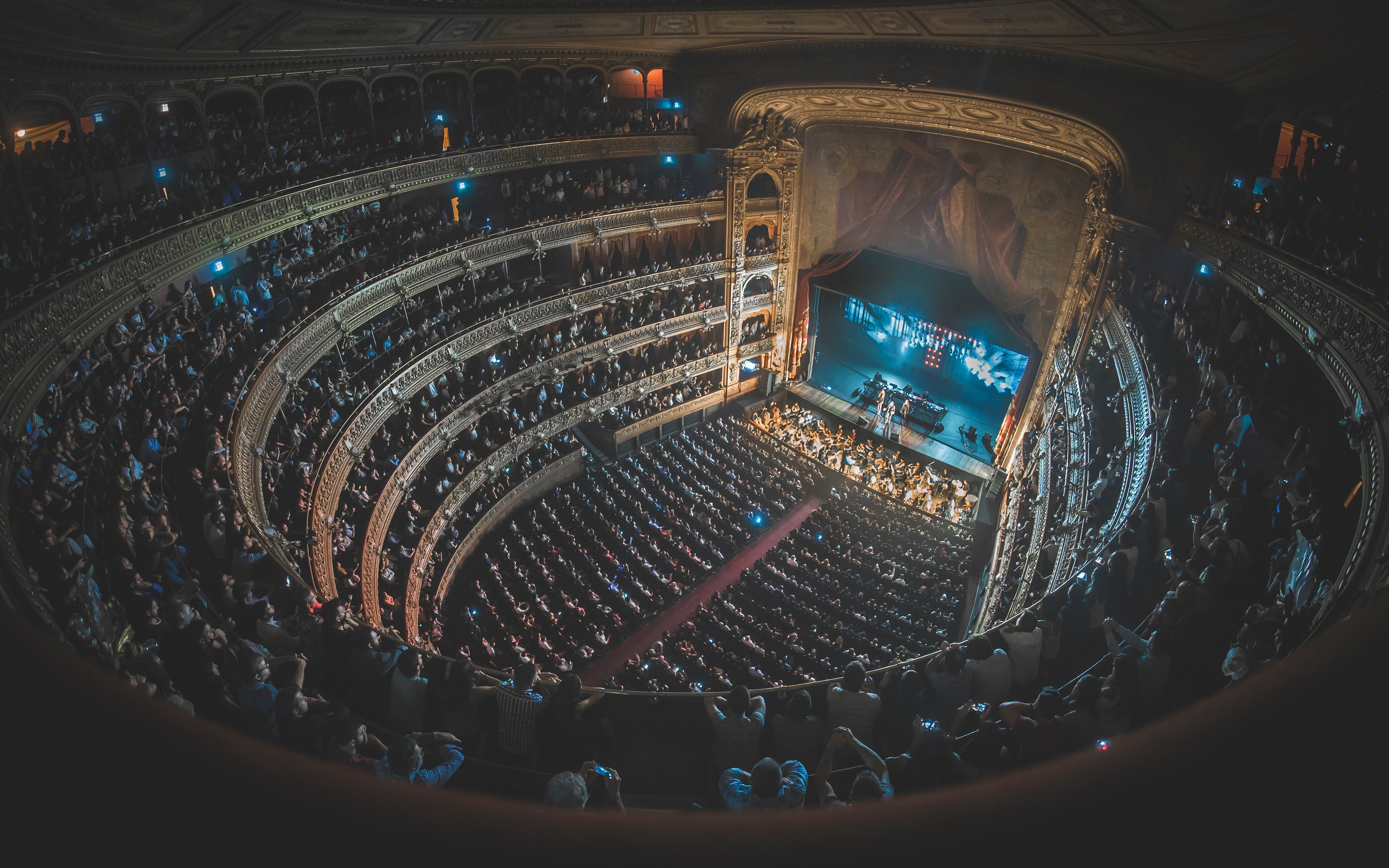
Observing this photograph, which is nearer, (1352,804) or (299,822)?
(299,822)

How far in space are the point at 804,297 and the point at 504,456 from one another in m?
17.5

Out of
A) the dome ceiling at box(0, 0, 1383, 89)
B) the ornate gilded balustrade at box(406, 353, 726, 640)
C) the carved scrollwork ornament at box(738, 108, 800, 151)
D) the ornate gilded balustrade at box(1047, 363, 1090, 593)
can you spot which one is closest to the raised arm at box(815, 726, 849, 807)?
the ornate gilded balustrade at box(1047, 363, 1090, 593)

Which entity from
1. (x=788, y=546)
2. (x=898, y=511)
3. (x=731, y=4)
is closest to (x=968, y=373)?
(x=898, y=511)

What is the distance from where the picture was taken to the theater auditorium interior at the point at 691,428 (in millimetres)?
1413

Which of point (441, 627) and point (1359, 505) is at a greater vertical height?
point (1359, 505)

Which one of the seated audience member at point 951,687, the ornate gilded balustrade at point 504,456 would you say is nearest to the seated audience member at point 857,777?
the seated audience member at point 951,687

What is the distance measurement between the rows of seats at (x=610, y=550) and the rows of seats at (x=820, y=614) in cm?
165

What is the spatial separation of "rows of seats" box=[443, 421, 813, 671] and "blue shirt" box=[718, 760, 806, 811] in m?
10.9

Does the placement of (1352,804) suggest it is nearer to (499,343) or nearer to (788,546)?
(788,546)

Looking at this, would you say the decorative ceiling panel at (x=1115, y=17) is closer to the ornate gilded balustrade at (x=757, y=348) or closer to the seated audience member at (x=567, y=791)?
the seated audience member at (x=567, y=791)

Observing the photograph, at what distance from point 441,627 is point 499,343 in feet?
35.9

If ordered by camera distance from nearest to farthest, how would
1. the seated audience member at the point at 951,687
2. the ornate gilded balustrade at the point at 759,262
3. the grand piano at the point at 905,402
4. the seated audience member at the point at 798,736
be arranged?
the seated audience member at the point at 798,736 < the seated audience member at the point at 951,687 < the ornate gilded balustrade at the point at 759,262 < the grand piano at the point at 905,402

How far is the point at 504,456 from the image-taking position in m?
24.1

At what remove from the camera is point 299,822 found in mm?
1219
